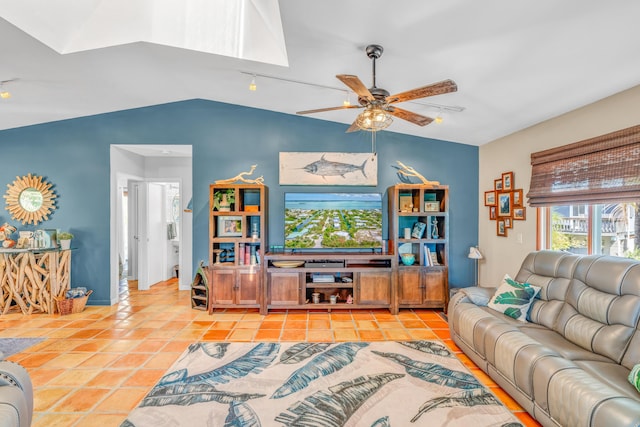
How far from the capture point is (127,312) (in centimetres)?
419

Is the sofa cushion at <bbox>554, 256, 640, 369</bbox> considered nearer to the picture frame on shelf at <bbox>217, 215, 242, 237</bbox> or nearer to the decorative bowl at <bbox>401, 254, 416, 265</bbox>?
the decorative bowl at <bbox>401, 254, 416, 265</bbox>

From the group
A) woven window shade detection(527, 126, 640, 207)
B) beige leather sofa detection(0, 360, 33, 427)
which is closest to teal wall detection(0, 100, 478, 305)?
woven window shade detection(527, 126, 640, 207)

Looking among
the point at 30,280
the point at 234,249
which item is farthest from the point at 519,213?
the point at 30,280

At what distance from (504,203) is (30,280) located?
6.45 m

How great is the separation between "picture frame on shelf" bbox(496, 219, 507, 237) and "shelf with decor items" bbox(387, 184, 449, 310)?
2.24 ft

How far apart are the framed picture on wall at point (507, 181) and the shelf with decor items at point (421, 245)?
2.42 ft

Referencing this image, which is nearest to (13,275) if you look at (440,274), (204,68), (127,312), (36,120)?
(127,312)

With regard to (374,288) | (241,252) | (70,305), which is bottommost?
(70,305)

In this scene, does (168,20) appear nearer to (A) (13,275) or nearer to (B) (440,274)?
(A) (13,275)

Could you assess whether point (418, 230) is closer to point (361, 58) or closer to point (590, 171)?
point (590, 171)

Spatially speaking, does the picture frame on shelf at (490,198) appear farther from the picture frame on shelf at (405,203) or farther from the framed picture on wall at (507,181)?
the picture frame on shelf at (405,203)

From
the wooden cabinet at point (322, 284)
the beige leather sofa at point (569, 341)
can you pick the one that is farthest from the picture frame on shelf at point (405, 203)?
the beige leather sofa at point (569, 341)

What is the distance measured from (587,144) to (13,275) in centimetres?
686

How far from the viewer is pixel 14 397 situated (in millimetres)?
1501
